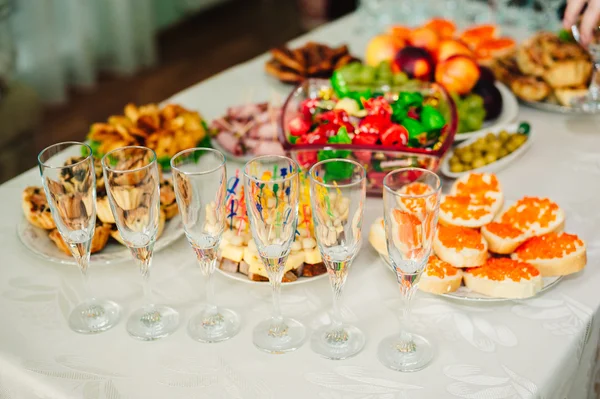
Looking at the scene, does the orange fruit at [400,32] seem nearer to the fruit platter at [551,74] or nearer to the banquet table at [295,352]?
the fruit platter at [551,74]

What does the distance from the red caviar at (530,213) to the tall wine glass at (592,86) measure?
565 millimetres

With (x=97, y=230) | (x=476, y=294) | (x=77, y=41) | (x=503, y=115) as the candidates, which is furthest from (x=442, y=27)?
(x=77, y=41)

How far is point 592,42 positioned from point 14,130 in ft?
6.86

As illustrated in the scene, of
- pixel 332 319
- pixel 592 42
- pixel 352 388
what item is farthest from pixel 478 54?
pixel 352 388

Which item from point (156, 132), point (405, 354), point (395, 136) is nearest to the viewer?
point (405, 354)

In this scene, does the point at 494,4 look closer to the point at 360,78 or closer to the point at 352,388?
the point at 360,78

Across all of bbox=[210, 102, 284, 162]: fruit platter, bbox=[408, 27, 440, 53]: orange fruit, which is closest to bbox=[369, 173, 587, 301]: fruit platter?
bbox=[210, 102, 284, 162]: fruit platter

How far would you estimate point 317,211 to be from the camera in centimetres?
102

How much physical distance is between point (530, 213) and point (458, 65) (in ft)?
1.98

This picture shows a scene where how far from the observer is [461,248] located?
1.21 metres

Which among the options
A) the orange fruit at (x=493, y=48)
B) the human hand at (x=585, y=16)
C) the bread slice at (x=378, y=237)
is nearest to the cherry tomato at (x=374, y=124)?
the bread slice at (x=378, y=237)

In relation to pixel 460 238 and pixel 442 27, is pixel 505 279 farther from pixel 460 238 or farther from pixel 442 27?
pixel 442 27

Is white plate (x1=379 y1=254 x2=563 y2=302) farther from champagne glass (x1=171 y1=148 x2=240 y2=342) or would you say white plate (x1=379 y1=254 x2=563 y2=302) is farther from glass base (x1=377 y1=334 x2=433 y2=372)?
champagne glass (x1=171 y1=148 x2=240 y2=342)

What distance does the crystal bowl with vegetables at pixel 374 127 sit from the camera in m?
1.46
